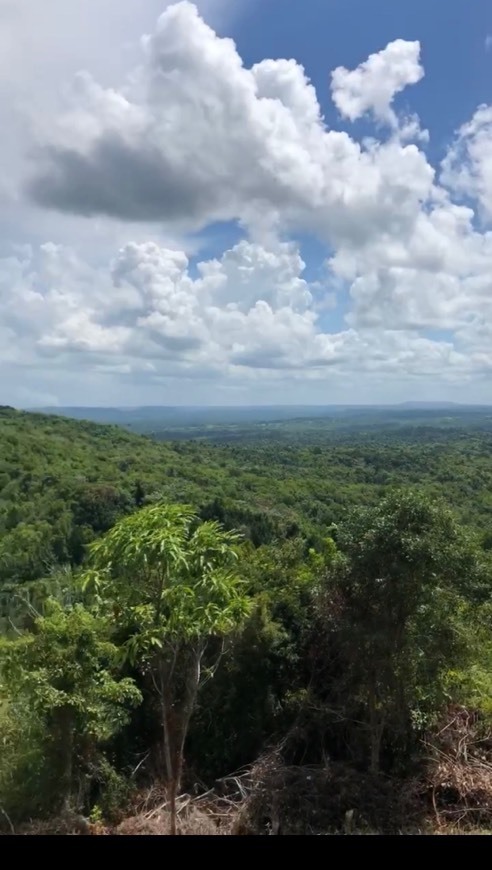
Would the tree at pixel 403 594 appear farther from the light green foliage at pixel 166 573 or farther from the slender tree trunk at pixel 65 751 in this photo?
the slender tree trunk at pixel 65 751

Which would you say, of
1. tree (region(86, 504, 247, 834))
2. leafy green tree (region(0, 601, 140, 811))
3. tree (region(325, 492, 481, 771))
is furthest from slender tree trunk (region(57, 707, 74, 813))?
tree (region(325, 492, 481, 771))

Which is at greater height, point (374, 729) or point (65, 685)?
point (65, 685)

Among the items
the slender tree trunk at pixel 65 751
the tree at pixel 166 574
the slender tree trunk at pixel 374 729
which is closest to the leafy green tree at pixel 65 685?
the slender tree trunk at pixel 65 751

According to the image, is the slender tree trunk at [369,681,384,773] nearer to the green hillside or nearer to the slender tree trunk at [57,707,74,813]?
the slender tree trunk at [57,707,74,813]

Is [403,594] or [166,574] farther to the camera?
[403,594]

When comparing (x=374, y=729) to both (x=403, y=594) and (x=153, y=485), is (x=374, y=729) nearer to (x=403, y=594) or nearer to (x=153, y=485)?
(x=403, y=594)

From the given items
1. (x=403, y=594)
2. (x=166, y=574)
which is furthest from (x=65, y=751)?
(x=403, y=594)
